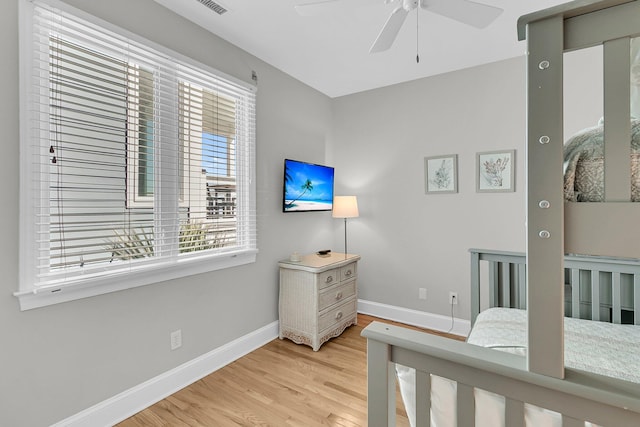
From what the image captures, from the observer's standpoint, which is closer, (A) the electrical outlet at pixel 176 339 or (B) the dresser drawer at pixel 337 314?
(A) the electrical outlet at pixel 176 339

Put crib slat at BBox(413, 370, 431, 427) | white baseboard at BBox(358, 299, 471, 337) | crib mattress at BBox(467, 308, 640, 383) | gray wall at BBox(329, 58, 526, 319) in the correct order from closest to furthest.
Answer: crib slat at BBox(413, 370, 431, 427)
crib mattress at BBox(467, 308, 640, 383)
gray wall at BBox(329, 58, 526, 319)
white baseboard at BBox(358, 299, 471, 337)

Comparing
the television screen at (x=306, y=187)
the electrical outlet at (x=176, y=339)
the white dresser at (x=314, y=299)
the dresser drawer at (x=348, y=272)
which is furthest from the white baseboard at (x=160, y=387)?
the television screen at (x=306, y=187)

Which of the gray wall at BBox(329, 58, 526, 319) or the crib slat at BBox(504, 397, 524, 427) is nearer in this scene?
the crib slat at BBox(504, 397, 524, 427)

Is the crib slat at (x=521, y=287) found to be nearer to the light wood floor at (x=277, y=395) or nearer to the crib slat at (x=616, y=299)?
the crib slat at (x=616, y=299)

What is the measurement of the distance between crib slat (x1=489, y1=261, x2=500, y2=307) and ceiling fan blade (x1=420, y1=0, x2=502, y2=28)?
152 centimetres

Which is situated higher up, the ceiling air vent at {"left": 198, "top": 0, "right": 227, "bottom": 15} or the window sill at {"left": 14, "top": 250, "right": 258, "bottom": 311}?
the ceiling air vent at {"left": 198, "top": 0, "right": 227, "bottom": 15}

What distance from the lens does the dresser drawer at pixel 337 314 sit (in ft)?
8.61

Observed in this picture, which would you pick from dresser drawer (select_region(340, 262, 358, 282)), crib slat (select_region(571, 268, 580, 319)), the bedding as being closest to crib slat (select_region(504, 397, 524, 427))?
the bedding

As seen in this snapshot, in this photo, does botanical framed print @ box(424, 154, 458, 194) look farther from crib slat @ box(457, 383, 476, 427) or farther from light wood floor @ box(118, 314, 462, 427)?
crib slat @ box(457, 383, 476, 427)

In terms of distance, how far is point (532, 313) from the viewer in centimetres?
67

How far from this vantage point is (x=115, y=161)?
1730 mm

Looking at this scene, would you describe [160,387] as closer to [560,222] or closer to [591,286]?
[560,222]

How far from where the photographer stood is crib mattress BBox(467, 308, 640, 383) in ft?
3.57

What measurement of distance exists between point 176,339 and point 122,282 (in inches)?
22.6
